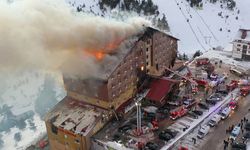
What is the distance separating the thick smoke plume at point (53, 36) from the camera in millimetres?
38156

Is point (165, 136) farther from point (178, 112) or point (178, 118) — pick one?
point (178, 112)

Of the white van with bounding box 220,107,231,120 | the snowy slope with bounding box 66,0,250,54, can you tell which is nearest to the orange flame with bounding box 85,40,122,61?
the white van with bounding box 220,107,231,120

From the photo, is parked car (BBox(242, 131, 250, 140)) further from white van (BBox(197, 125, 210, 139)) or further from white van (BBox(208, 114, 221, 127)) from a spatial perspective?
white van (BBox(197, 125, 210, 139))

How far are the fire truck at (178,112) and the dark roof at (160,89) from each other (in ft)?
8.76

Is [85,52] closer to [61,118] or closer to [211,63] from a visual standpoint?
[61,118]

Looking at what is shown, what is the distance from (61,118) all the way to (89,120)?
400cm

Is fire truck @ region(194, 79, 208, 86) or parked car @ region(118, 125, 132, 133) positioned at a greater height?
fire truck @ region(194, 79, 208, 86)

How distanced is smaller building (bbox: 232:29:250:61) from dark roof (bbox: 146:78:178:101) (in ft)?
59.7

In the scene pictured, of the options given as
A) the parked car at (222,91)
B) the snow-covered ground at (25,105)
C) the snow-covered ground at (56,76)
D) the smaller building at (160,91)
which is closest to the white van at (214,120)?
the parked car at (222,91)

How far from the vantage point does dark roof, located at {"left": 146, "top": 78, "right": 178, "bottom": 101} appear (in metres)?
53.6

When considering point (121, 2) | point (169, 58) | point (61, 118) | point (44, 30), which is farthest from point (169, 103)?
point (121, 2)

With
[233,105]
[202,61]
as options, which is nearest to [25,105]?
[202,61]

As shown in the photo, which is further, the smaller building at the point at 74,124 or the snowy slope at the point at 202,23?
the snowy slope at the point at 202,23

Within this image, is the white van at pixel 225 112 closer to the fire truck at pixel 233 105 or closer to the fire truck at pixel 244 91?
the fire truck at pixel 233 105
